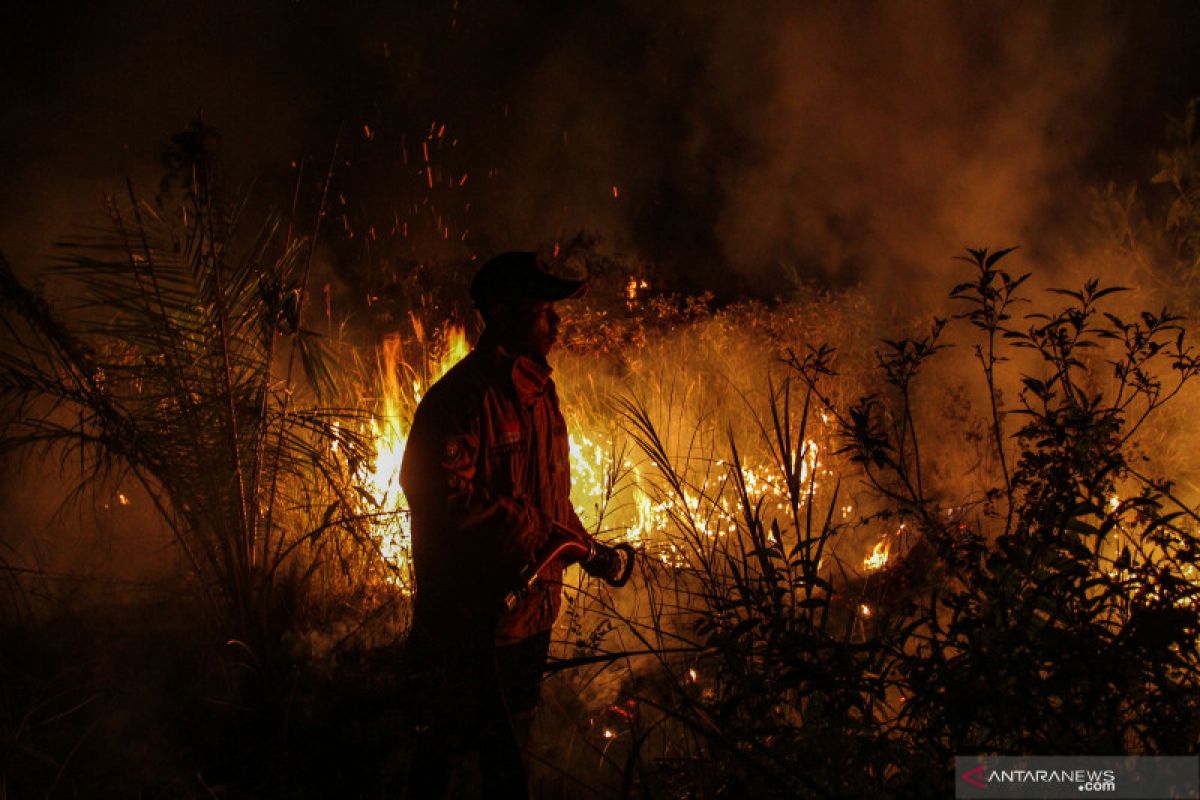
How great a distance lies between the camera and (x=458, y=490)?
2656 mm

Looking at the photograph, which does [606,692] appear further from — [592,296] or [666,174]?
[666,174]

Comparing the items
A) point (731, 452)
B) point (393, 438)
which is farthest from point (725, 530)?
point (393, 438)

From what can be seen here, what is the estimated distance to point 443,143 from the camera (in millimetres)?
14703

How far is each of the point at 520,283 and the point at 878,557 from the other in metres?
2.62

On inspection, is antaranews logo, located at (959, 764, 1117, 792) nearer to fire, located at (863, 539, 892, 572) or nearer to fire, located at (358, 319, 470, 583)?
fire, located at (863, 539, 892, 572)

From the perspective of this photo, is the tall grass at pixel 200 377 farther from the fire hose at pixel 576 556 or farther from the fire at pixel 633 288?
the fire at pixel 633 288

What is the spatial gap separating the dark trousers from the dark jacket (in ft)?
0.31

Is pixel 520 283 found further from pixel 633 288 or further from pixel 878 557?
pixel 633 288

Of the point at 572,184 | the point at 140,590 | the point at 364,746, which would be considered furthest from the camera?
the point at 572,184


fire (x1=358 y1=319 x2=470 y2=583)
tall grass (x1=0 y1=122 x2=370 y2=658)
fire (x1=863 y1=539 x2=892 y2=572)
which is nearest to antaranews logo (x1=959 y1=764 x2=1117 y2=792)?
fire (x1=863 y1=539 x2=892 y2=572)

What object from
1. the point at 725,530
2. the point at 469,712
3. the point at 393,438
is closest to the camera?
the point at 469,712

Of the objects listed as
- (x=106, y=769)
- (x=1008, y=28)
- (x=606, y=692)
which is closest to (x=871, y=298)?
(x=1008, y=28)

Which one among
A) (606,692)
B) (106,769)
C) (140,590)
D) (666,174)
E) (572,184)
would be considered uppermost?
(666,174)

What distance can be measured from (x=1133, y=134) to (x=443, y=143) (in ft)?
33.4
